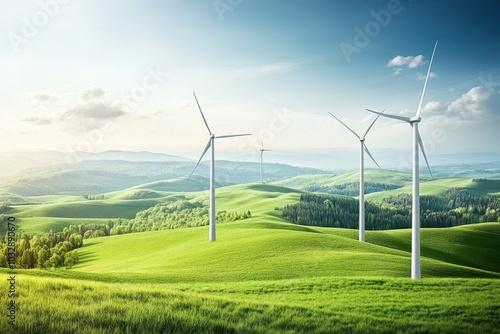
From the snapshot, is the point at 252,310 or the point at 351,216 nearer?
the point at 252,310

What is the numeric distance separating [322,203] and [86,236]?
9753 cm

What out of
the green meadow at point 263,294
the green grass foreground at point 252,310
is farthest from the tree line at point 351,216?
the green grass foreground at point 252,310

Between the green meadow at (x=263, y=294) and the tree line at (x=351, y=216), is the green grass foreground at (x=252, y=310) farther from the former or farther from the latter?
the tree line at (x=351, y=216)

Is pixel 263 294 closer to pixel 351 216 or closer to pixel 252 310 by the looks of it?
pixel 252 310

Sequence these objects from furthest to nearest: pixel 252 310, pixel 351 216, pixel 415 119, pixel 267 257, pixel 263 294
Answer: pixel 351 216, pixel 267 257, pixel 415 119, pixel 263 294, pixel 252 310

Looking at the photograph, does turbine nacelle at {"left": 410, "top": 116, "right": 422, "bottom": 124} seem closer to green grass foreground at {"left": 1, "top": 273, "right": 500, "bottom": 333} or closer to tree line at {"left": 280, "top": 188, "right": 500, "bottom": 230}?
green grass foreground at {"left": 1, "top": 273, "right": 500, "bottom": 333}

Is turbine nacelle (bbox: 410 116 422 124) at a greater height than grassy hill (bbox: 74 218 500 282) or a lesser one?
greater

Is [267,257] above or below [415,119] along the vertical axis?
below

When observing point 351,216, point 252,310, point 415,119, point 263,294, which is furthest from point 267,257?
point 351,216

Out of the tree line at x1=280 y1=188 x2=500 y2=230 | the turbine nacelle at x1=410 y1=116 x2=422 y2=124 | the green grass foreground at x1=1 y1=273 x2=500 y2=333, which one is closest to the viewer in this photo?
the green grass foreground at x1=1 y1=273 x2=500 y2=333

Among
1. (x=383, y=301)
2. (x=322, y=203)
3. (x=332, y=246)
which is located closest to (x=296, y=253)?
(x=332, y=246)

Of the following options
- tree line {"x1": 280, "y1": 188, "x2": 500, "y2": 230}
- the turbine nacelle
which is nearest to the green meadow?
the turbine nacelle

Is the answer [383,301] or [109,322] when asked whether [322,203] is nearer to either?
[383,301]


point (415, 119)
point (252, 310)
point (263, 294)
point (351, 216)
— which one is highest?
point (415, 119)
